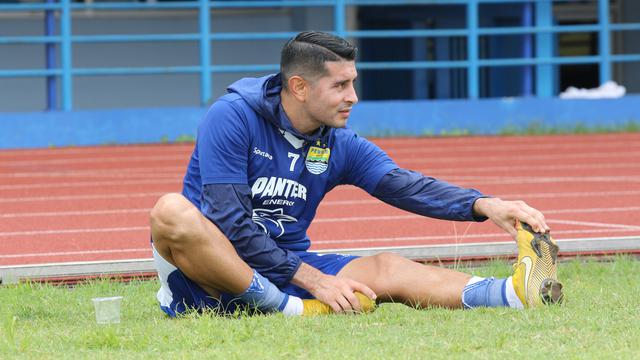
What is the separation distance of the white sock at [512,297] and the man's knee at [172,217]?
4.03 ft

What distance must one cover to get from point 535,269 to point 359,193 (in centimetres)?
603

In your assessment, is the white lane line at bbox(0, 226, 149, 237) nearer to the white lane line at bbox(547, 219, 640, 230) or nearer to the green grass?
the white lane line at bbox(547, 219, 640, 230)

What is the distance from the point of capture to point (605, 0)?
17656 millimetres

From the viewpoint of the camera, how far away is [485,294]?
205 inches

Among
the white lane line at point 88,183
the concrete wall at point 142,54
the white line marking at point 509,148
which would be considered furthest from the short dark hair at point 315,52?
the concrete wall at point 142,54

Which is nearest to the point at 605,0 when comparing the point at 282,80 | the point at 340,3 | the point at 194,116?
the point at 340,3

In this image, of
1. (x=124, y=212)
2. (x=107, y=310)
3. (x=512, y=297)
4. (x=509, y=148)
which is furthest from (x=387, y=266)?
(x=509, y=148)

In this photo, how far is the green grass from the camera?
431 cm

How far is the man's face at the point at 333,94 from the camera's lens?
5.16m

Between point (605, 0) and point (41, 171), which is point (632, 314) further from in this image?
point (605, 0)

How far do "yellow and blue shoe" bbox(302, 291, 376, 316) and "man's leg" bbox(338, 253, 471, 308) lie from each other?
14 cm

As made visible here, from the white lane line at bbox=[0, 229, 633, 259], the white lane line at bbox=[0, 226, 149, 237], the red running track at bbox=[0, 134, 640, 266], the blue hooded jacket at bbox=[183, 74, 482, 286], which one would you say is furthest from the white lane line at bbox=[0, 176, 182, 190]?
the blue hooded jacket at bbox=[183, 74, 482, 286]

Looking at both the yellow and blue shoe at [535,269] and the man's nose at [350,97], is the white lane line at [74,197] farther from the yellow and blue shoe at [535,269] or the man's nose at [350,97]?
the yellow and blue shoe at [535,269]

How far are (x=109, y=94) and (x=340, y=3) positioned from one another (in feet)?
15.9
